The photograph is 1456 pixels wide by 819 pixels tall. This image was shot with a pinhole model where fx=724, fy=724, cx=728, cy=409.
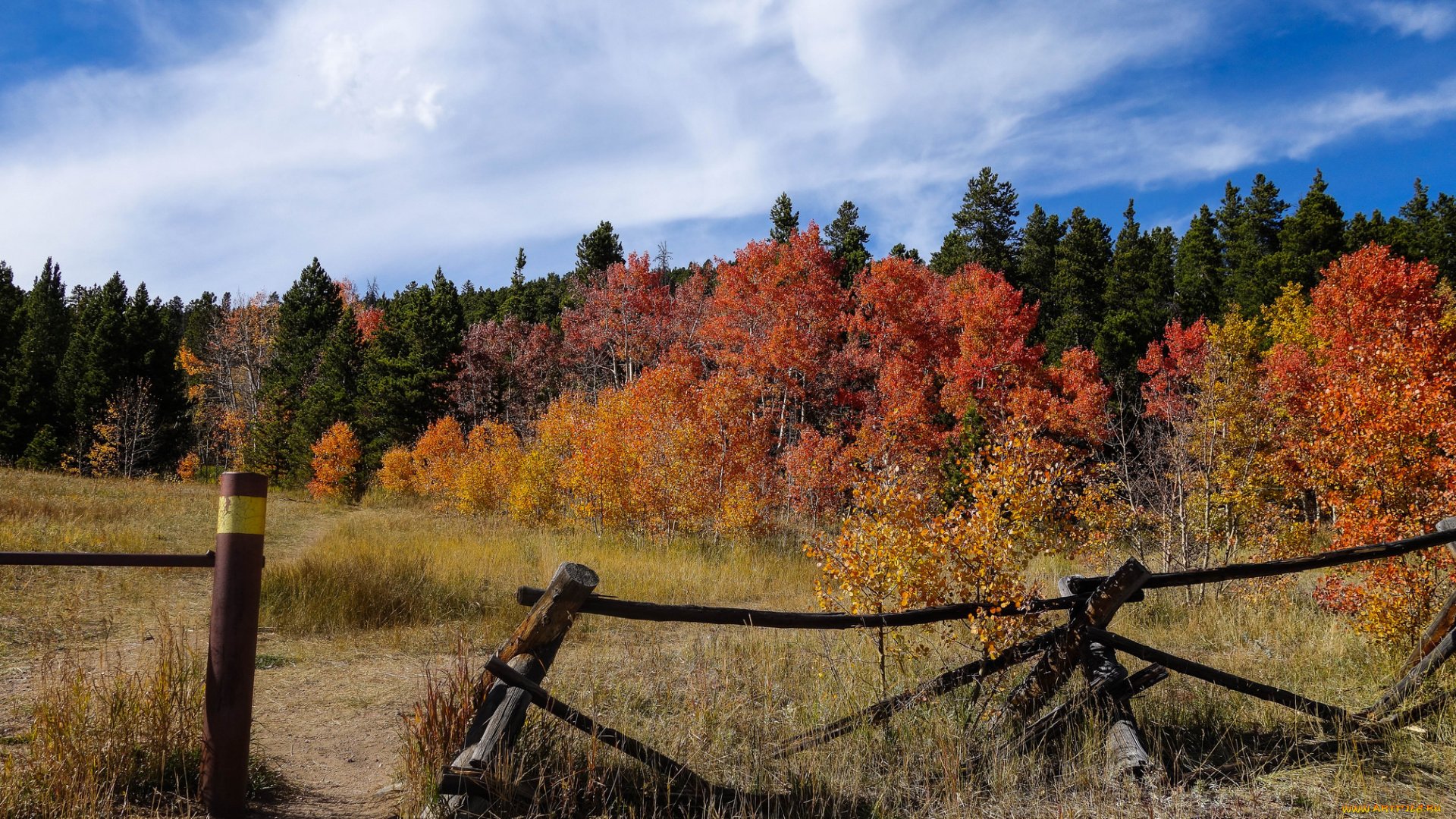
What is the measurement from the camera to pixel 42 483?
23141mm

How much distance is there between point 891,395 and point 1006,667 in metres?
27.6

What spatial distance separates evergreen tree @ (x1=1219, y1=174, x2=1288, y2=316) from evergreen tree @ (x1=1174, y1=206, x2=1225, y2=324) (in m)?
0.70

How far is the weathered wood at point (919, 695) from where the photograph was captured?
348 centimetres

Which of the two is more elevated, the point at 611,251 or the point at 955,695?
the point at 611,251

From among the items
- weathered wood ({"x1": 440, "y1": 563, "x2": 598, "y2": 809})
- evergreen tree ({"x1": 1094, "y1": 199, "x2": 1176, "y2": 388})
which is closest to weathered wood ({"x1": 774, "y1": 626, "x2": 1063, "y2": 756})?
weathered wood ({"x1": 440, "y1": 563, "x2": 598, "y2": 809})

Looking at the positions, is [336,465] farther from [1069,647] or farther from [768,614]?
[1069,647]

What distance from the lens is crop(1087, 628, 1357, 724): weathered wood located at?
11.8 ft

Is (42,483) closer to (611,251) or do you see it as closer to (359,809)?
(359,809)

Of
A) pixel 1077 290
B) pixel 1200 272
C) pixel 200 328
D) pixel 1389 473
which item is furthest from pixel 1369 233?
pixel 200 328

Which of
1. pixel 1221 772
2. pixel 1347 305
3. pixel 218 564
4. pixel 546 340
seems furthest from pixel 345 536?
pixel 1347 305

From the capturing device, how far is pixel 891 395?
1212 inches

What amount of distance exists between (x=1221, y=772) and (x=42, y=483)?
102ft

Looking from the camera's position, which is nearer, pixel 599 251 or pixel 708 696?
pixel 708 696

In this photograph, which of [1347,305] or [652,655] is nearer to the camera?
[652,655]
